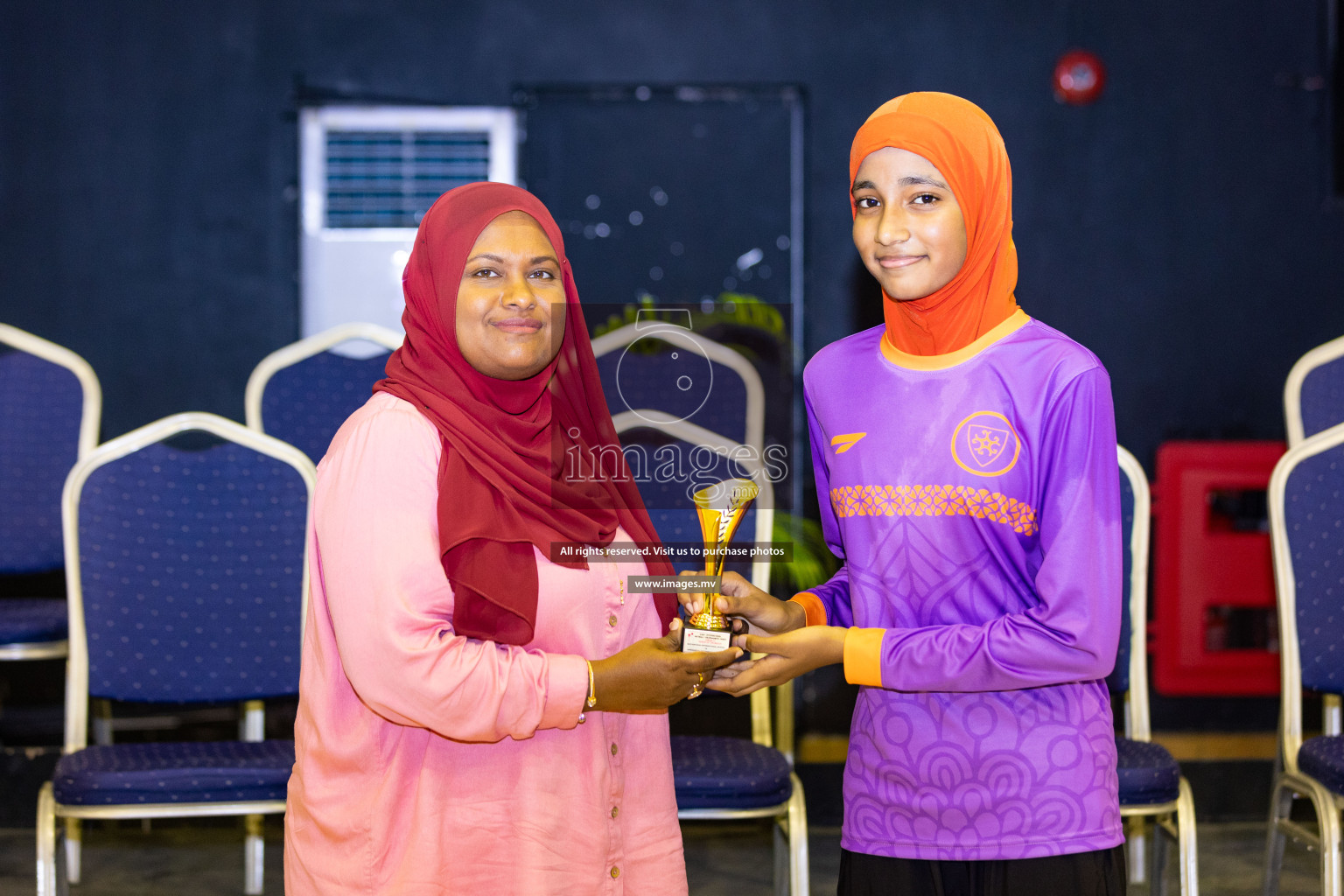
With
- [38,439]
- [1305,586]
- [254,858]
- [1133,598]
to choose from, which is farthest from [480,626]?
[38,439]

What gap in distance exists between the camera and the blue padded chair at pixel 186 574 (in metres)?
2.21

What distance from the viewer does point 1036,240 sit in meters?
4.12

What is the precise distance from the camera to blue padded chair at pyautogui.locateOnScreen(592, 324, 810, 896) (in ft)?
5.11

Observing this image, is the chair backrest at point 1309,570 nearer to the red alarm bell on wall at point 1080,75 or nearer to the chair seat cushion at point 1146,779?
the chair seat cushion at point 1146,779

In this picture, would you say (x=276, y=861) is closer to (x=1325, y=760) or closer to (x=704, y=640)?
(x=704, y=640)

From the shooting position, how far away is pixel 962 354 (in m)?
1.27

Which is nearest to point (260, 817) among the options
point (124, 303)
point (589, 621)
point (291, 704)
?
point (291, 704)

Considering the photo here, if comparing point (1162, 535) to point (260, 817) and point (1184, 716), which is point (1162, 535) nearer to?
point (1184, 716)

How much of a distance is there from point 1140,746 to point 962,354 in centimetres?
126

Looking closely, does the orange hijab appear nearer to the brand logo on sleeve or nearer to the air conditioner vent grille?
the brand logo on sleeve

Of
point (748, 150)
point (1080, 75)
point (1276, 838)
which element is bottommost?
point (1276, 838)

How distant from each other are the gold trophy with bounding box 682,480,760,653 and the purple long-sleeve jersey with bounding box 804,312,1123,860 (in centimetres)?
13

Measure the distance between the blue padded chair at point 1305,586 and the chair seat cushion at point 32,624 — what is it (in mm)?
2550

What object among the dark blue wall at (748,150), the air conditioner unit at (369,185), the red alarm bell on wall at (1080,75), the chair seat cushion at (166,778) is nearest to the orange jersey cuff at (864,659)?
the chair seat cushion at (166,778)
